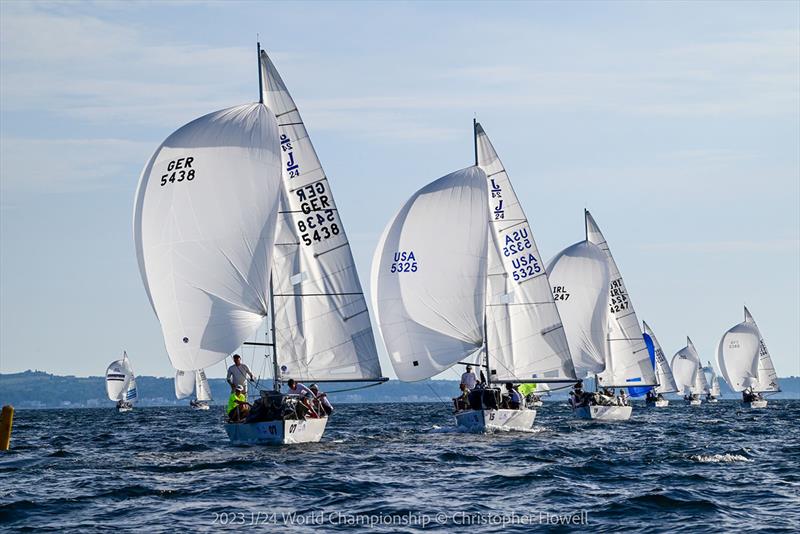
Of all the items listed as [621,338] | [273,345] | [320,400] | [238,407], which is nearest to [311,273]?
[273,345]

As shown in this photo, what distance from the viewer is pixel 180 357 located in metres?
29.2

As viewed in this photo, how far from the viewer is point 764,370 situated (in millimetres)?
102812

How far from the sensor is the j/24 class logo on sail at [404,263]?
38.6 metres

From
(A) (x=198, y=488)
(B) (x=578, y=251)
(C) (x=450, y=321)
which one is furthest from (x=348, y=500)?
(B) (x=578, y=251)

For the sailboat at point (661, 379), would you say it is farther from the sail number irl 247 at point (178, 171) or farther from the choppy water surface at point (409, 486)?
the sail number irl 247 at point (178, 171)

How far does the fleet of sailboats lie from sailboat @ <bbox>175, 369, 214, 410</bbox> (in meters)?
78.4

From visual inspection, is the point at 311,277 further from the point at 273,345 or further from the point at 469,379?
the point at 469,379

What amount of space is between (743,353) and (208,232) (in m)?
79.6

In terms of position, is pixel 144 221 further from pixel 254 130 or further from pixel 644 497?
pixel 644 497

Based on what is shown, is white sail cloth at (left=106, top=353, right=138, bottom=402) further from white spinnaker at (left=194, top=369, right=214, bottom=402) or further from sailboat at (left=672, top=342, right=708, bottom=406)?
sailboat at (left=672, top=342, right=708, bottom=406)

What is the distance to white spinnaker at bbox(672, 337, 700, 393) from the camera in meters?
120

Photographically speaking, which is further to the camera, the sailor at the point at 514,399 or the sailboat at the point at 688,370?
the sailboat at the point at 688,370

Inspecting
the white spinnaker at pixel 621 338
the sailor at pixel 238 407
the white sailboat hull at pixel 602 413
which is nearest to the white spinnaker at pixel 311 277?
the sailor at pixel 238 407

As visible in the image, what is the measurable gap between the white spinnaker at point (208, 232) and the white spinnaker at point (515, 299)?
44.2 feet
